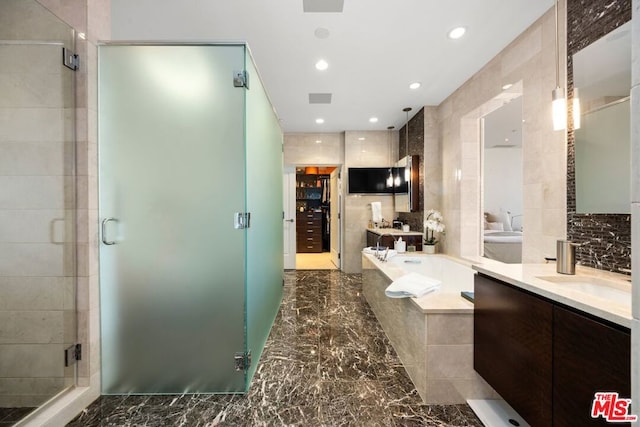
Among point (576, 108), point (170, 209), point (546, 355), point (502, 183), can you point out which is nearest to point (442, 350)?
point (546, 355)

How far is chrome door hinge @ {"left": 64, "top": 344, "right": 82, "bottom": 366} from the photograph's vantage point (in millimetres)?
1514

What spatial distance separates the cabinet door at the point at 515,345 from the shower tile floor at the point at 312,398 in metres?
0.36

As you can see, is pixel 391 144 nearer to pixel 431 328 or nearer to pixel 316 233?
pixel 316 233

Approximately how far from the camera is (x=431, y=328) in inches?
62.0

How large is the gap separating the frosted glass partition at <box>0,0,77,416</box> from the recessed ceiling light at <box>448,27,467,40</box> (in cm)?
270

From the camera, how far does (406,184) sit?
433cm

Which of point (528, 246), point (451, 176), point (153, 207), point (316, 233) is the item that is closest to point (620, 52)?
point (528, 246)

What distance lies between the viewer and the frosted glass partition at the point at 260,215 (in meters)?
1.73

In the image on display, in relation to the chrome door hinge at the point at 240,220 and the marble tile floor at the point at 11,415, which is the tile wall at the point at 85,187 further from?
the chrome door hinge at the point at 240,220

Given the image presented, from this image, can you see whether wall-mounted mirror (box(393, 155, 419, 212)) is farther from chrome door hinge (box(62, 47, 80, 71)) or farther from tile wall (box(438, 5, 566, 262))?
chrome door hinge (box(62, 47, 80, 71))

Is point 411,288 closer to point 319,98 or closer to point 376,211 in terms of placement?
point 319,98

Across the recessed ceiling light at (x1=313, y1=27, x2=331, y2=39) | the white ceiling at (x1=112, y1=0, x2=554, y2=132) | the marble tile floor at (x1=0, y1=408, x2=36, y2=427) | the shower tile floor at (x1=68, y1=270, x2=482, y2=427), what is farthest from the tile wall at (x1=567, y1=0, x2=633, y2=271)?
the marble tile floor at (x1=0, y1=408, x2=36, y2=427)

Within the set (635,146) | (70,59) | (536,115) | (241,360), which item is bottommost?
(241,360)

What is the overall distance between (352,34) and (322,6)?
401mm
